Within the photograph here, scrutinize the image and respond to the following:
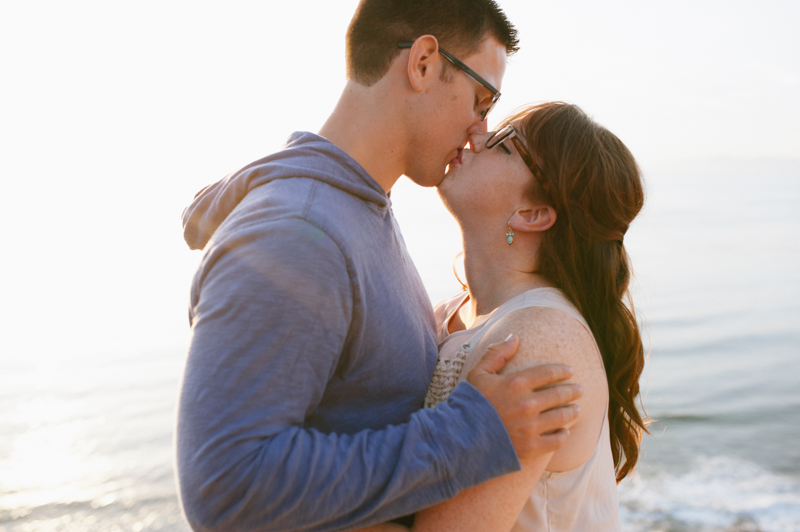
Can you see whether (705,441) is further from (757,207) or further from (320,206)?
(757,207)

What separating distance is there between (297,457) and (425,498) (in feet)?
1.23

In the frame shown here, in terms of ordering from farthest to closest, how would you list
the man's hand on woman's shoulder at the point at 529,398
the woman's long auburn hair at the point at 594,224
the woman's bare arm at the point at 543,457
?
the woman's long auburn hair at the point at 594,224 → the woman's bare arm at the point at 543,457 → the man's hand on woman's shoulder at the point at 529,398

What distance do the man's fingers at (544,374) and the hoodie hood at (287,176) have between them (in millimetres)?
762

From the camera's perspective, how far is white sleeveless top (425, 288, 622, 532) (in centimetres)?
209

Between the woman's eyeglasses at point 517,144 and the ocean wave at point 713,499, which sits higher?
the woman's eyeglasses at point 517,144

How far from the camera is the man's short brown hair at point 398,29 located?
2332 millimetres

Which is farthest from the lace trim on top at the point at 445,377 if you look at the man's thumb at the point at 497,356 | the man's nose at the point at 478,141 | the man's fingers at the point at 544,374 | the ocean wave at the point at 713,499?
the ocean wave at the point at 713,499

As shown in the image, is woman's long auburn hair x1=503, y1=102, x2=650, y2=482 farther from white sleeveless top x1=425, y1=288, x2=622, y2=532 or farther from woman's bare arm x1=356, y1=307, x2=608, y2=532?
woman's bare arm x1=356, y1=307, x2=608, y2=532

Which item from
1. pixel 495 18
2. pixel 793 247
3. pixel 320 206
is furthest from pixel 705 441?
pixel 793 247

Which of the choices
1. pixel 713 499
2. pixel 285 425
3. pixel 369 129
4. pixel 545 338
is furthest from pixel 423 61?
pixel 713 499

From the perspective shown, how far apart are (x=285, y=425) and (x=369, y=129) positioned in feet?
4.02

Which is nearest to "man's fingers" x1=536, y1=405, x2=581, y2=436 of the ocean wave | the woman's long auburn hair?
the woman's long auburn hair

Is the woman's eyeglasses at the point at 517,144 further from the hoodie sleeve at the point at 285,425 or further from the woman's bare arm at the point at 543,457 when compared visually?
the hoodie sleeve at the point at 285,425

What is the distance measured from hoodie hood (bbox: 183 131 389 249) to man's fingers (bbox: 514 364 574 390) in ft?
2.50
